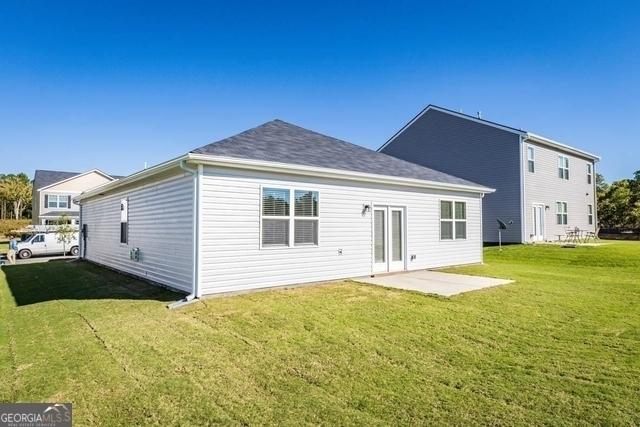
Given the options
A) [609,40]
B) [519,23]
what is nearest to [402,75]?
[519,23]

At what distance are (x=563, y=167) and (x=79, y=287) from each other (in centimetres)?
2543

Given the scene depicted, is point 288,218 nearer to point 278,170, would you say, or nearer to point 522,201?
point 278,170

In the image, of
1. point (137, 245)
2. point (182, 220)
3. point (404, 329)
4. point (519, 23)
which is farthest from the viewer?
point (519, 23)

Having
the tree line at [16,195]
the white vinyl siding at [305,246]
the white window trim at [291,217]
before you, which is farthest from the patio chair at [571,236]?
the tree line at [16,195]

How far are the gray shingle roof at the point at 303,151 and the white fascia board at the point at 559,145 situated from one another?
8.65m

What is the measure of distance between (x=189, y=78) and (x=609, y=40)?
1707 cm

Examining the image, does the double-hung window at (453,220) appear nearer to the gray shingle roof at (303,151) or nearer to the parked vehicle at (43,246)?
the gray shingle roof at (303,151)

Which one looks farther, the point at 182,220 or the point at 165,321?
the point at 182,220

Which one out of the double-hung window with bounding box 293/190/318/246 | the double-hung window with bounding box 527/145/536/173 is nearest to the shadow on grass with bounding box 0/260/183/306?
the double-hung window with bounding box 293/190/318/246

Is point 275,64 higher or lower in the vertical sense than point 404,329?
higher

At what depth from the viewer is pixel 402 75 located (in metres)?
16.3

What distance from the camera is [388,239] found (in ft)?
36.0

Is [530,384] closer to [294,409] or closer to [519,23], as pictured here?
[294,409]

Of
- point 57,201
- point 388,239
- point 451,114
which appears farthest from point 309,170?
point 57,201
